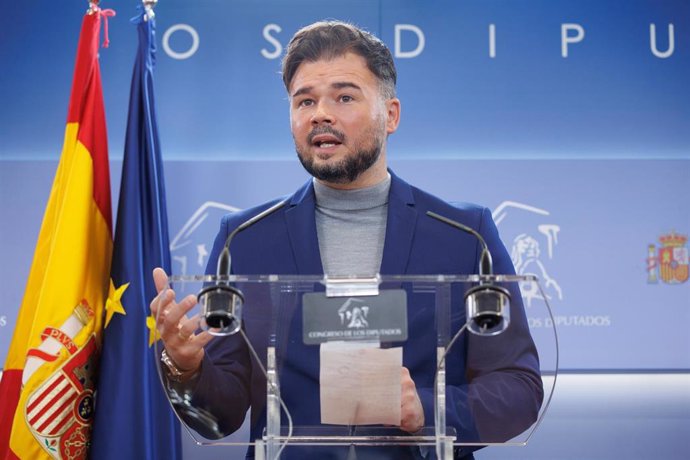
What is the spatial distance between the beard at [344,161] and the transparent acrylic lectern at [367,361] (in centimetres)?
82

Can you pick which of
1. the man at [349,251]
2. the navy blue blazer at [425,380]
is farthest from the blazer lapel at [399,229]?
the navy blue blazer at [425,380]

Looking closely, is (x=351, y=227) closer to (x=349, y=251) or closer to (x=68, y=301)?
(x=349, y=251)

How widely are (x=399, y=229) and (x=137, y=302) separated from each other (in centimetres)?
117

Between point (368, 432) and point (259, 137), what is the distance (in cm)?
200

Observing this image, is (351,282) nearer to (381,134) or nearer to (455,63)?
(381,134)

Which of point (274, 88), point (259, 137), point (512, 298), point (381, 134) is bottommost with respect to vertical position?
point (512, 298)

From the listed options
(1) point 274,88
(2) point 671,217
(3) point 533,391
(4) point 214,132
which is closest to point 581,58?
(2) point 671,217

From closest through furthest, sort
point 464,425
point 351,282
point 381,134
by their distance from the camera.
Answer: point 351,282 < point 464,425 < point 381,134

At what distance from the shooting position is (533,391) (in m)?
1.68

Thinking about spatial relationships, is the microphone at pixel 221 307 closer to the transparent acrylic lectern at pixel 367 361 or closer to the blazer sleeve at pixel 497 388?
the transparent acrylic lectern at pixel 367 361

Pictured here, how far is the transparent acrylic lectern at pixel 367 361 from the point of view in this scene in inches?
58.3

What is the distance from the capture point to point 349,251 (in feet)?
7.43

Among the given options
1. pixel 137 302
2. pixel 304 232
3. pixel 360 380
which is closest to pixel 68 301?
pixel 137 302

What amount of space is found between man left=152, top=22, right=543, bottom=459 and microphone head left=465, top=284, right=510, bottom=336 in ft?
0.14
